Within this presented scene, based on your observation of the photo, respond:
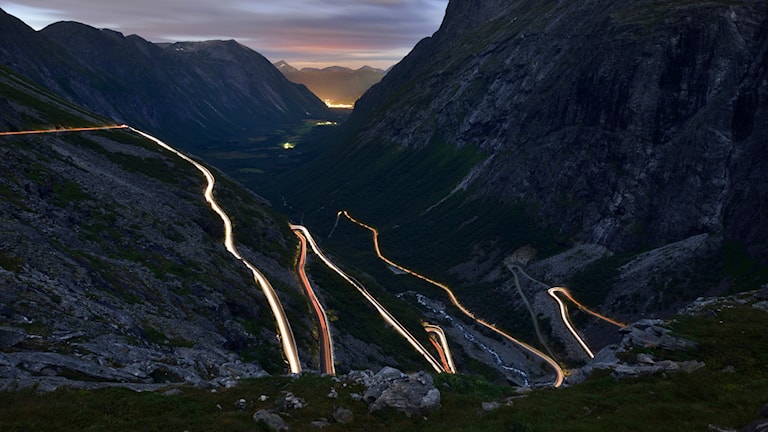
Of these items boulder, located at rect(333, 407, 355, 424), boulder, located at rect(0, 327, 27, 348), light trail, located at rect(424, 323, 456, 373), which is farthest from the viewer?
light trail, located at rect(424, 323, 456, 373)

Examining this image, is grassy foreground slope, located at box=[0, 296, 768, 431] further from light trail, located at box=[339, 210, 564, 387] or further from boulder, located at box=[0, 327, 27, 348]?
light trail, located at box=[339, 210, 564, 387]

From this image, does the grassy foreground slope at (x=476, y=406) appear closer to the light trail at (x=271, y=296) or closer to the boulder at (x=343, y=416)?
the boulder at (x=343, y=416)

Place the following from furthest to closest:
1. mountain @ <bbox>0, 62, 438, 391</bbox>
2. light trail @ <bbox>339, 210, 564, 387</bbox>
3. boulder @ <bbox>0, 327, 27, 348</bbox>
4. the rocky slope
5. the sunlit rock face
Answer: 1. the sunlit rock face
2. light trail @ <bbox>339, 210, 564, 387</bbox>
3. mountain @ <bbox>0, 62, 438, 391</bbox>
4. the rocky slope
5. boulder @ <bbox>0, 327, 27, 348</bbox>

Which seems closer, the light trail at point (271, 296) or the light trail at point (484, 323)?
the light trail at point (271, 296)

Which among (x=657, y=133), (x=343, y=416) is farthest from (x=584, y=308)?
(x=343, y=416)

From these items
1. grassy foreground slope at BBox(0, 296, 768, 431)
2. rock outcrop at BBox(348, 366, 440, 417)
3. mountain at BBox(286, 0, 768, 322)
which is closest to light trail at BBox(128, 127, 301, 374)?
rock outcrop at BBox(348, 366, 440, 417)

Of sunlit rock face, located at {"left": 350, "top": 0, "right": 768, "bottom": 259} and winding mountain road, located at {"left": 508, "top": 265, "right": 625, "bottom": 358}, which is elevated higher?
sunlit rock face, located at {"left": 350, "top": 0, "right": 768, "bottom": 259}

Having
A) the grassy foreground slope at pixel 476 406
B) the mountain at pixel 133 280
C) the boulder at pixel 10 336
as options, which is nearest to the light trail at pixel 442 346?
the mountain at pixel 133 280

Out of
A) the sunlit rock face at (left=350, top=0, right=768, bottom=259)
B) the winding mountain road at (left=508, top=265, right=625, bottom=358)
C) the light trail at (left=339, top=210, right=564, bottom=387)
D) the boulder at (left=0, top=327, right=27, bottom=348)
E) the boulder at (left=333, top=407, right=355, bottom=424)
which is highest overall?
the sunlit rock face at (left=350, top=0, right=768, bottom=259)
